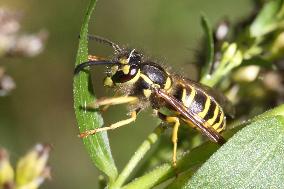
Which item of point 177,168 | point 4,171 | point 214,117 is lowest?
point 214,117

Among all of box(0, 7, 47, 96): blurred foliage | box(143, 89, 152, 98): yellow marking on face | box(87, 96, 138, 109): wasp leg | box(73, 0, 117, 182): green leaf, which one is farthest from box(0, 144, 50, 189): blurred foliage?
box(143, 89, 152, 98): yellow marking on face

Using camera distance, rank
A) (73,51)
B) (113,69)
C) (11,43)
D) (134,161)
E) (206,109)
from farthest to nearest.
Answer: (73,51) < (206,109) < (113,69) < (11,43) < (134,161)

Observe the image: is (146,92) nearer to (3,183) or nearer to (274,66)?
(274,66)

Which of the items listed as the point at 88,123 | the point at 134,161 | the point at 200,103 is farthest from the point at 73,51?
the point at 134,161

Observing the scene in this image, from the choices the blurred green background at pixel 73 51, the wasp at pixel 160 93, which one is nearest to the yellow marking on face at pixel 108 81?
the wasp at pixel 160 93

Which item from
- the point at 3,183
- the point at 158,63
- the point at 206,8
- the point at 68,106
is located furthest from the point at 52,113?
the point at 3,183

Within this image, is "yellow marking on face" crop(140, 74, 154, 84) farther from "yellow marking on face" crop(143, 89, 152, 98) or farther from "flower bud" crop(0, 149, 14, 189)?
"flower bud" crop(0, 149, 14, 189)

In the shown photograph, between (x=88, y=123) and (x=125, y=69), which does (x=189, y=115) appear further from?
(x=88, y=123)
